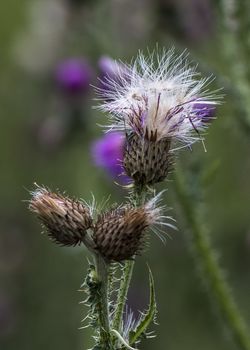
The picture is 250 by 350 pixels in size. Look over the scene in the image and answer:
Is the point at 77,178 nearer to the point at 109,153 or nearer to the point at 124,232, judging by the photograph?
the point at 109,153

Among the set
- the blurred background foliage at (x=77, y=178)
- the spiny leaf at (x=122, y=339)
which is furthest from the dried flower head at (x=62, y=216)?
the blurred background foliage at (x=77, y=178)

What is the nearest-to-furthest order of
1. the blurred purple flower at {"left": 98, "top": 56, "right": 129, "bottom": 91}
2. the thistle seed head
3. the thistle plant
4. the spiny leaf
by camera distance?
the spiny leaf, the thistle plant, the thistle seed head, the blurred purple flower at {"left": 98, "top": 56, "right": 129, "bottom": 91}

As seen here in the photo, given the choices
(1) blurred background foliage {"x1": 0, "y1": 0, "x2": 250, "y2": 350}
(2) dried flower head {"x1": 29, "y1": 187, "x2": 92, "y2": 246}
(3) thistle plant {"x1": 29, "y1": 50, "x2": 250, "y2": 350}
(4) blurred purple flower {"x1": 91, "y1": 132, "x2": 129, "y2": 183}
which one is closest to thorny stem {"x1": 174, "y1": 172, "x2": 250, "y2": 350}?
(4) blurred purple flower {"x1": 91, "y1": 132, "x2": 129, "y2": 183}

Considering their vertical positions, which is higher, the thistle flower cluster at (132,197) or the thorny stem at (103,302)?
the thistle flower cluster at (132,197)

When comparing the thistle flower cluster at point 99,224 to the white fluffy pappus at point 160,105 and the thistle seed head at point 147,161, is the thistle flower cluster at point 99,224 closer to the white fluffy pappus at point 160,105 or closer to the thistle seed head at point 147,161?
the thistle seed head at point 147,161

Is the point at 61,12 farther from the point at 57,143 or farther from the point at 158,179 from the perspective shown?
the point at 158,179

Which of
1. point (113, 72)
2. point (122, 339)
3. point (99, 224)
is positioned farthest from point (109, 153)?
point (122, 339)

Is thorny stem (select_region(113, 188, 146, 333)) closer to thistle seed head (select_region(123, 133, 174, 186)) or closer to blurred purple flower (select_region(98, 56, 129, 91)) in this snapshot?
thistle seed head (select_region(123, 133, 174, 186))
